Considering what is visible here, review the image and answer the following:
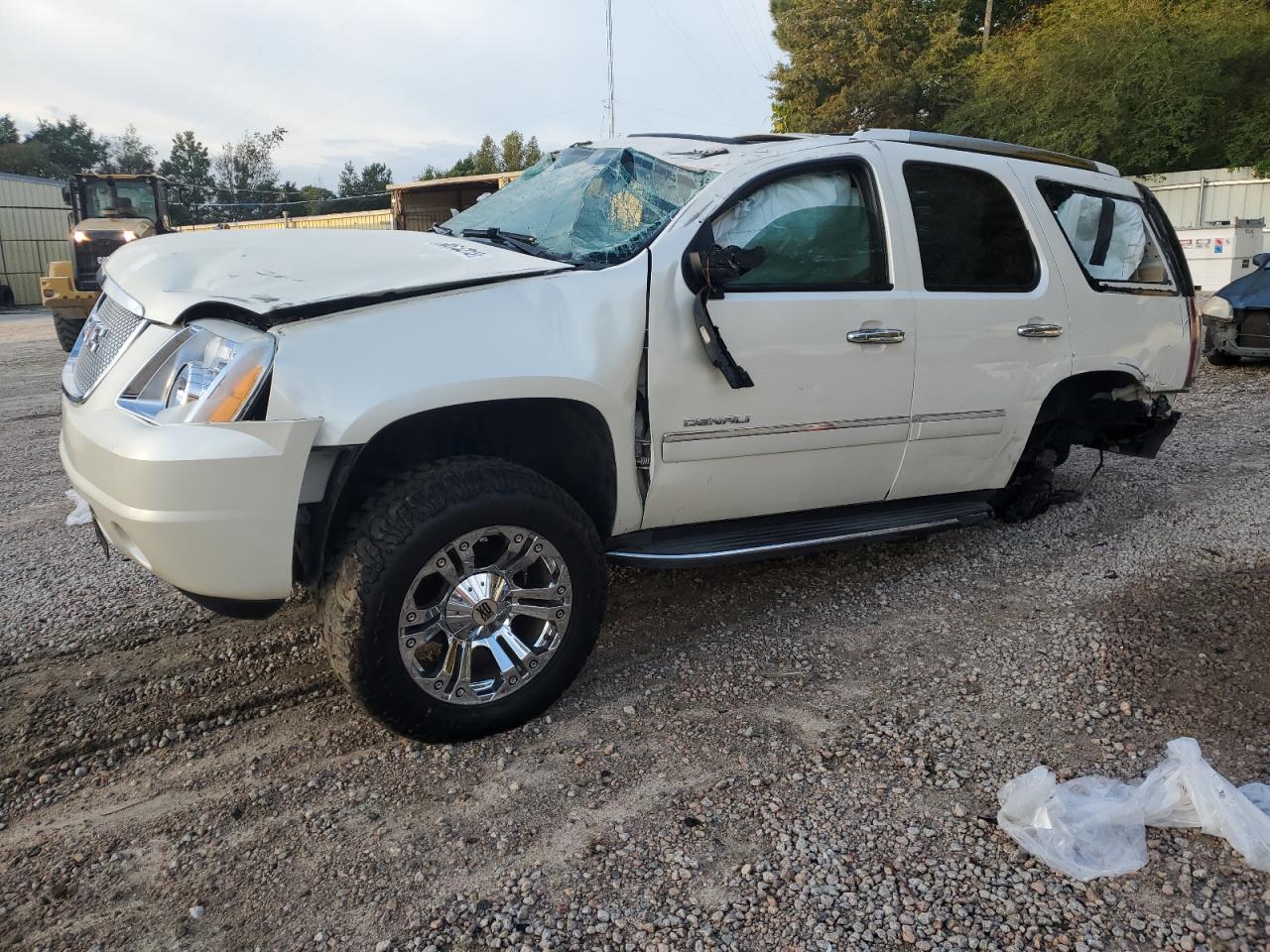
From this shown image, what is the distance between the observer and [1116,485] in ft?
19.7

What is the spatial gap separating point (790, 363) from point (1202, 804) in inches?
73.8

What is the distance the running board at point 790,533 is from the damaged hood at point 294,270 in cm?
105

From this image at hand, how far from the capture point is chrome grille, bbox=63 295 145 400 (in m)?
3.01

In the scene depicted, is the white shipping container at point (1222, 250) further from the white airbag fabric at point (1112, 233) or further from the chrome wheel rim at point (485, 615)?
the chrome wheel rim at point (485, 615)

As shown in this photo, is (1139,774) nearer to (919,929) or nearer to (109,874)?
(919,929)

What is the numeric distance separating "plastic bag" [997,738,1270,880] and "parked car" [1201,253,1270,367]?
921 centimetres

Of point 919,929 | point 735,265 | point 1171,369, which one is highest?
point 735,265

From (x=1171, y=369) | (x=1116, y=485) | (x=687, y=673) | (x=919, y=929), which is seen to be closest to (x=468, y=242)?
(x=687, y=673)

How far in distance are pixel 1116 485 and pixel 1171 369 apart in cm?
128

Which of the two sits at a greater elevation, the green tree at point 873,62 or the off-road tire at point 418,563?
the green tree at point 873,62

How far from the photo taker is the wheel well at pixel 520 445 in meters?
3.06

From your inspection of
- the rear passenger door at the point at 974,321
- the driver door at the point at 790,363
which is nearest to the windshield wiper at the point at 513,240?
the driver door at the point at 790,363

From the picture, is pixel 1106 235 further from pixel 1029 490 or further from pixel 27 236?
pixel 27 236

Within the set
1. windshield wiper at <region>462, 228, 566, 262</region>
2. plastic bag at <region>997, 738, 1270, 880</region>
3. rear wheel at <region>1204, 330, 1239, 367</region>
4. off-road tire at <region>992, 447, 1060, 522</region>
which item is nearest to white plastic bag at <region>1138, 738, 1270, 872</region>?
plastic bag at <region>997, 738, 1270, 880</region>
